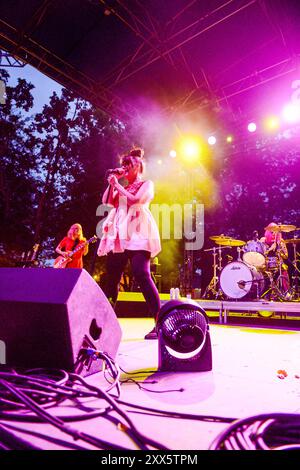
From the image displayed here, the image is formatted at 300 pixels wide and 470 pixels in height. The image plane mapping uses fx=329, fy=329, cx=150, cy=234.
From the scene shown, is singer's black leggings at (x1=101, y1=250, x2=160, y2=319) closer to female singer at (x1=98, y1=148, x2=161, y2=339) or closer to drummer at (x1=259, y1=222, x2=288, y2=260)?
female singer at (x1=98, y1=148, x2=161, y2=339)

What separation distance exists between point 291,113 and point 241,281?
433cm

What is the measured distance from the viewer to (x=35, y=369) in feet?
5.12

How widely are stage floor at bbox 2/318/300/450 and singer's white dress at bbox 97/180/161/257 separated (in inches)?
34.7

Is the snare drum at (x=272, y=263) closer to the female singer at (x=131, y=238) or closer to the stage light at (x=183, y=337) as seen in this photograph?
the female singer at (x=131, y=238)

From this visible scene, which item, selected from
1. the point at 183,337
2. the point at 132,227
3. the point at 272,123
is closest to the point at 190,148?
the point at 272,123

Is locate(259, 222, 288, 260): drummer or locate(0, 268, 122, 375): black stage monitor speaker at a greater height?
locate(259, 222, 288, 260): drummer

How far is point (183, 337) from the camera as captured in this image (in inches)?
74.1

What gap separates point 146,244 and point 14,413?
6.17ft

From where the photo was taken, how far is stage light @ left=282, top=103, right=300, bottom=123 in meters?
7.80

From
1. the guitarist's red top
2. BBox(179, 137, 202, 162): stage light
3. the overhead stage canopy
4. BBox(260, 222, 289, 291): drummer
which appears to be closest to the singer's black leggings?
the guitarist's red top

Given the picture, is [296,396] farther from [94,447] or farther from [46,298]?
[46,298]

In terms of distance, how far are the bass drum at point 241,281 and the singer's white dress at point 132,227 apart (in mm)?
4837

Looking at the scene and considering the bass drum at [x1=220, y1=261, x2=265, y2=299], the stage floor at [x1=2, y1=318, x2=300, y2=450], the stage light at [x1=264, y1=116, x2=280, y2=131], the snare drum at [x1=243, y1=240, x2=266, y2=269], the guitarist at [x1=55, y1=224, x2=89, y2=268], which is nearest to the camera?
the stage floor at [x1=2, y1=318, x2=300, y2=450]

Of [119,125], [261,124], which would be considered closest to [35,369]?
[261,124]
